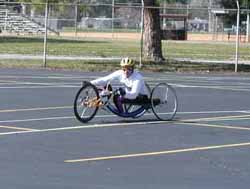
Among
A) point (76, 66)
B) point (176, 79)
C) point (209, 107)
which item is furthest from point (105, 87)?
point (76, 66)

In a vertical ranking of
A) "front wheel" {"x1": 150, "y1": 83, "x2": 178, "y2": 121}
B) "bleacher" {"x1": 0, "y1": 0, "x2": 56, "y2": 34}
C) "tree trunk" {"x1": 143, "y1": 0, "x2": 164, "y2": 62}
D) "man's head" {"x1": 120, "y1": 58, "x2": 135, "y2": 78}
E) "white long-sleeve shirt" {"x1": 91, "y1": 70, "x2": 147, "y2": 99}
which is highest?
"bleacher" {"x1": 0, "y1": 0, "x2": 56, "y2": 34}

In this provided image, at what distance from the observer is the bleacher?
78000mm

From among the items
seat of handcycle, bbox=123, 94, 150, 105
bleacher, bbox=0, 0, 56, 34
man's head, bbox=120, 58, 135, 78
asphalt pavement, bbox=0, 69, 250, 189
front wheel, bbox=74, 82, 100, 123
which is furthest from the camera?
bleacher, bbox=0, 0, 56, 34

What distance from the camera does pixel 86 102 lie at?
14.5 meters

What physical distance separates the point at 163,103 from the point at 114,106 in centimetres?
109

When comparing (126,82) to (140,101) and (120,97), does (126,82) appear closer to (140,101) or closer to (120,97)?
(120,97)

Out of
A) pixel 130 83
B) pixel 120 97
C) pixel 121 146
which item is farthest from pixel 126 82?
pixel 121 146

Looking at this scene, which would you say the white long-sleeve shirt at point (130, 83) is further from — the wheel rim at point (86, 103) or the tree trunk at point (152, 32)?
the tree trunk at point (152, 32)

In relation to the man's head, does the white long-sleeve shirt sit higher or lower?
lower

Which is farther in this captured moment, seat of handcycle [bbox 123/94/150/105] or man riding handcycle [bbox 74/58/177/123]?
seat of handcycle [bbox 123/94/150/105]

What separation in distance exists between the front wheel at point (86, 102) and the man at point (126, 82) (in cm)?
22

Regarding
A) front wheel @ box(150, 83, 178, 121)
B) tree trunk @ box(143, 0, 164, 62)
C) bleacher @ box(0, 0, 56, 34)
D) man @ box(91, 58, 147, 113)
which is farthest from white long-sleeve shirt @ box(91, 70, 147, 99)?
bleacher @ box(0, 0, 56, 34)

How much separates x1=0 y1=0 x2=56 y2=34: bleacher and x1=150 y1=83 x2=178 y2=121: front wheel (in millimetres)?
62532

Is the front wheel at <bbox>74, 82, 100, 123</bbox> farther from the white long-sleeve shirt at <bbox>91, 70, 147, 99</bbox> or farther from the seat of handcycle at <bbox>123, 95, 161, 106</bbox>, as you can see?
the seat of handcycle at <bbox>123, 95, 161, 106</bbox>
